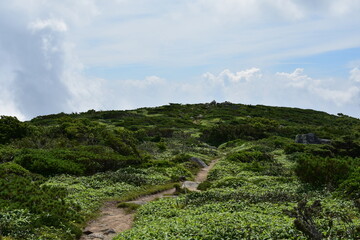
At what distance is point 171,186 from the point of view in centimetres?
2406

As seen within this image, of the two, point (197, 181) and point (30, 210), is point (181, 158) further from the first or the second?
point (30, 210)

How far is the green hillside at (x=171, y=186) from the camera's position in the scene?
11812mm

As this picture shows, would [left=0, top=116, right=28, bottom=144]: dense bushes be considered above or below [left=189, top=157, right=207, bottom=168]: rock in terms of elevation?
above

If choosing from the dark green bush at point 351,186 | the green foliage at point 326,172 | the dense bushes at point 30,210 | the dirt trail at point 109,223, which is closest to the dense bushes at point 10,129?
the dense bushes at point 30,210

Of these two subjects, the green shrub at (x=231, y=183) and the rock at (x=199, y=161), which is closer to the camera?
the green shrub at (x=231, y=183)

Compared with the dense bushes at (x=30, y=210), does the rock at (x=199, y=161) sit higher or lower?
higher

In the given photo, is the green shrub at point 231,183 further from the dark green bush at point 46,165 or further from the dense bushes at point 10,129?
the dense bushes at point 10,129

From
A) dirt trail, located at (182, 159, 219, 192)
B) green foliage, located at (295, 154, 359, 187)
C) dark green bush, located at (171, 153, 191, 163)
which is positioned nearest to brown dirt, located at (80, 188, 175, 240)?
A: dirt trail, located at (182, 159, 219, 192)

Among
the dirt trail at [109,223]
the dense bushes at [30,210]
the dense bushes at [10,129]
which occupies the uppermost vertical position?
the dense bushes at [10,129]

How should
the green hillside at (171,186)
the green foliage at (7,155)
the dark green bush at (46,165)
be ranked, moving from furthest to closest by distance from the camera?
the green foliage at (7,155)
the dark green bush at (46,165)
the green hillside at (171,186)

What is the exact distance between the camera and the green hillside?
11.8 m

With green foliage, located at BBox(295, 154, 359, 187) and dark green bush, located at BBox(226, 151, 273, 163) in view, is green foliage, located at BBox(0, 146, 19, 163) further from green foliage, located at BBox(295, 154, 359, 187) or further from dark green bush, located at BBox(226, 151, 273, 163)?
green foliage, located at BBox(295, 154, 359, 187)

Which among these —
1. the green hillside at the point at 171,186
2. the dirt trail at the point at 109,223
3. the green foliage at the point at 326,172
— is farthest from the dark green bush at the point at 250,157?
the dirt trail at the point at 109,223

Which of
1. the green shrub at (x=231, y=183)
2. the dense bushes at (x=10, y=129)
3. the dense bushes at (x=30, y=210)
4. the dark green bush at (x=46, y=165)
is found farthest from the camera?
the dense bushes at (x=10, y=129)
